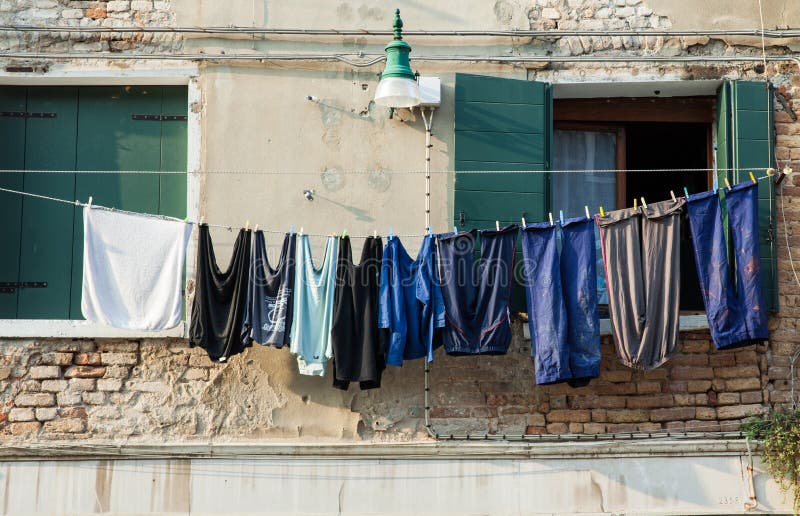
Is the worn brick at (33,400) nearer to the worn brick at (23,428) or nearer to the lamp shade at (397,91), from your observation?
the worn brick at (23,428)

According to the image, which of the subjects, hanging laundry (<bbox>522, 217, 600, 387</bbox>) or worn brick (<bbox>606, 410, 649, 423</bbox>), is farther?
worn brick (<bbox>606, 410, 649, 423</bbox>)

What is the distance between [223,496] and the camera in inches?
266

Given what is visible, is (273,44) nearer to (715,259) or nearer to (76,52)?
(76,52)

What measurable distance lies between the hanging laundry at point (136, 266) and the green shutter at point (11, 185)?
954 millimetres

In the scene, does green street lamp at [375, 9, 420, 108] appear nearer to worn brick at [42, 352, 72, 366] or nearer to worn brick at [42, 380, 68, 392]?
worn brick at [42, 352, 72, 366]

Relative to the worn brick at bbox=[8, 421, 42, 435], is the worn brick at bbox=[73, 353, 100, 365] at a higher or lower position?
higher

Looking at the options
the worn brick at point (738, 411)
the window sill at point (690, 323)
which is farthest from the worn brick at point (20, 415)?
the worn brick at point (738, 411)

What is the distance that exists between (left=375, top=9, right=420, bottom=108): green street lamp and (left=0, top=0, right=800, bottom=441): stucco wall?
0.65 meters

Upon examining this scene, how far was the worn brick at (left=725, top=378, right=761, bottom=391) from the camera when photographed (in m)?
7.06

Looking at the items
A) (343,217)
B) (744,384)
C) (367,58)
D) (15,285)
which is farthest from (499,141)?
(15,285)

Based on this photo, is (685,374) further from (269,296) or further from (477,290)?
(269,296)

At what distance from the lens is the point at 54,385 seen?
694cm

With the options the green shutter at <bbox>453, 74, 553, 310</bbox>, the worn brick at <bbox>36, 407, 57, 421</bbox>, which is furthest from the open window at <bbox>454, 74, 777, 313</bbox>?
the worn brick at <bbox>36, 407, 57, 421</bbox>

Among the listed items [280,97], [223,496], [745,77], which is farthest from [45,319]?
[745,77]
